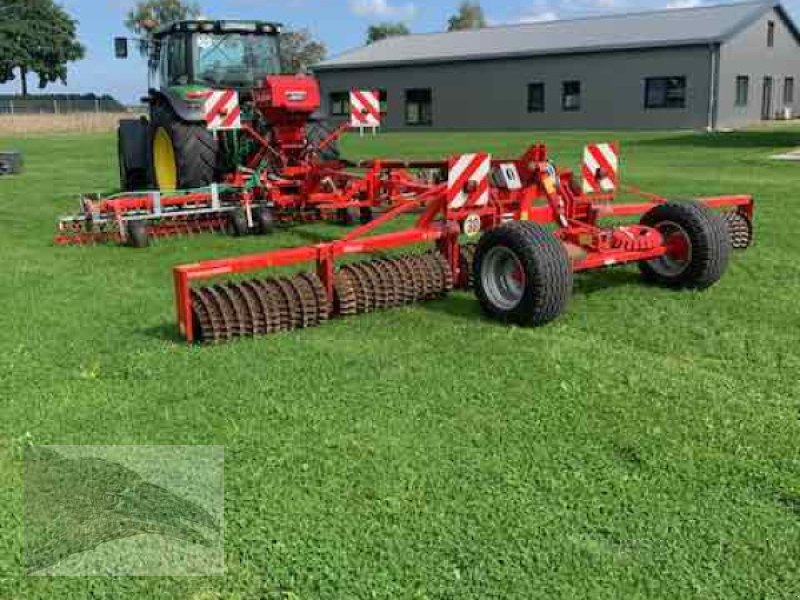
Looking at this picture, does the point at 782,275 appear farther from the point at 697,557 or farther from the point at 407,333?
the point at 697,557

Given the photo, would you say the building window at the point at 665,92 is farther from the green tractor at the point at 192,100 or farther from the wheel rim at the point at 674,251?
the wheel rim at the point at 674,251

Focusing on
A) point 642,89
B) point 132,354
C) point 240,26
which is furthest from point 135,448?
point 642,89

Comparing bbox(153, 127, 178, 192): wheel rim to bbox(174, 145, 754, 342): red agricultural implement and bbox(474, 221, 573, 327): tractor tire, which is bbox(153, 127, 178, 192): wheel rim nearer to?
bbox(174, 145, 754, 342): red agricultural implement

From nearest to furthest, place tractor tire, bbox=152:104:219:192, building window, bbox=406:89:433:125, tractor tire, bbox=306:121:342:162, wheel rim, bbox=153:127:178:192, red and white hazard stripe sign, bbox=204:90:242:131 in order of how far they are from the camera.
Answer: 1. red and white hazard stripe sign, bbox=204:90:242:131
2. tractor tire, bbox=152:104:219:192
3. wheel rim, bbox=153:127:178:192
4. tractor tire, bbox=306:121:342:162
5. building window, bbox=406:89:433:125

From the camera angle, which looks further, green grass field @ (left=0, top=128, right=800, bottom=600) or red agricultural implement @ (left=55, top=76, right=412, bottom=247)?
red agricultural implement @ (left=55, top=76, right=412, bottom=247)

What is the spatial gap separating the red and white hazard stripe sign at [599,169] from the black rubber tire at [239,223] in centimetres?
362

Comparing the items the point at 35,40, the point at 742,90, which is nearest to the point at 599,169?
the point at 742,90

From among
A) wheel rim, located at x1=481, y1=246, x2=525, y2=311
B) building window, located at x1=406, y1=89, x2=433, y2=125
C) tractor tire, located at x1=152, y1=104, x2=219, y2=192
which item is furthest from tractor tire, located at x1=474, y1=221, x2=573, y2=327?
building window, located at x1=406, y1=89, x2=433, y2=125

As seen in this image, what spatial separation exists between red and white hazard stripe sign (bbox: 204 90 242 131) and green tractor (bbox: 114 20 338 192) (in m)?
0.78

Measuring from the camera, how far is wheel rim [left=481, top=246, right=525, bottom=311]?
209 inches

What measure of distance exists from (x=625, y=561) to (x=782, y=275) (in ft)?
14.4

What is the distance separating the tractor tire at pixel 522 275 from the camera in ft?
16.4

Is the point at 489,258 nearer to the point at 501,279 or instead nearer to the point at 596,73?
the point at 501,279

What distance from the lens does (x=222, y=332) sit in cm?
494
